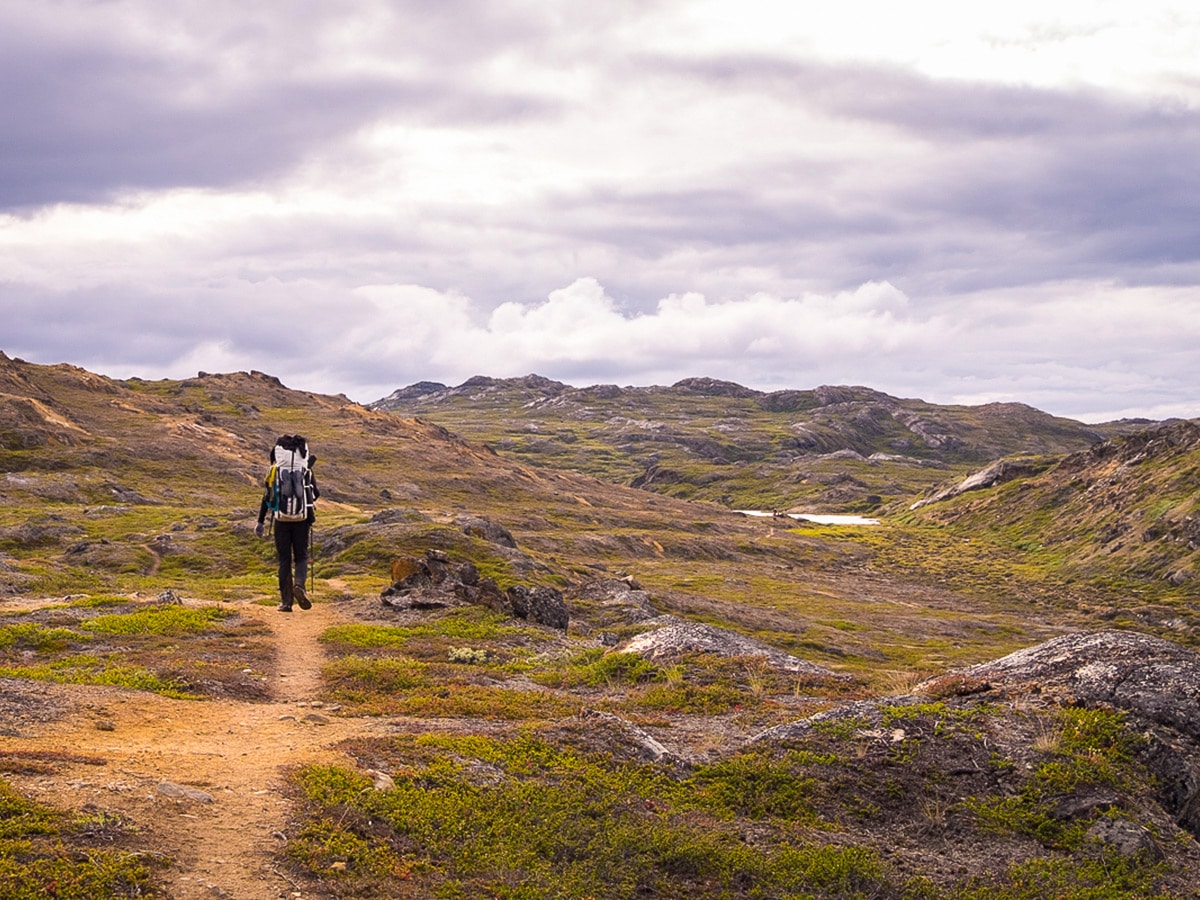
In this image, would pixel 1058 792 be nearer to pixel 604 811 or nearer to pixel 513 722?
pixel 604 811

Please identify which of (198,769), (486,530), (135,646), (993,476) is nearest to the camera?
(198,769)

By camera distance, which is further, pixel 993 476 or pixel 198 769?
pixel 993 476

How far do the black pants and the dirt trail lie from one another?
27.5 feet

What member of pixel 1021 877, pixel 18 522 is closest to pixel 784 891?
pixel 1021 877

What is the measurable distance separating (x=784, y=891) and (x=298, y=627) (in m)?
19.9

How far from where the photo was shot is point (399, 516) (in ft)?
226

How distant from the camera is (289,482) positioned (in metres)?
25.9

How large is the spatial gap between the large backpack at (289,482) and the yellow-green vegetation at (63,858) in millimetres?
16433

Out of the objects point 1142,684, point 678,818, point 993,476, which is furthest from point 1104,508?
point 678,818

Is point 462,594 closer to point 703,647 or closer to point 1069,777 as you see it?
point 703,647

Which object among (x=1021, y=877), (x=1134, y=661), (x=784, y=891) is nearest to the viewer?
(x=784, y=891)

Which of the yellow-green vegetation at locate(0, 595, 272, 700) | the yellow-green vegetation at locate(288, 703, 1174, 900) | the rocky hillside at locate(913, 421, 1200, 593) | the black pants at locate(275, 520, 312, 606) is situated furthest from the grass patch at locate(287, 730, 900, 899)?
the rocky hillside at locate(913, 421, 1200, 593)

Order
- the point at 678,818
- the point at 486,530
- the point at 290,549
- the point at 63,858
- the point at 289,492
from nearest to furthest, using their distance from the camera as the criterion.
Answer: the point at 63,858
the point at 678,818
the point at 289,492
the point at 290,549
the point at 486,530

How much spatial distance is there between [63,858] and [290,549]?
19.6m
